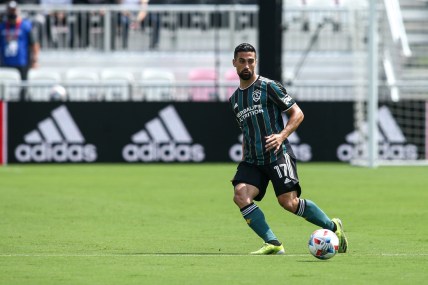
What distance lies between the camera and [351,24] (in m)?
29.7

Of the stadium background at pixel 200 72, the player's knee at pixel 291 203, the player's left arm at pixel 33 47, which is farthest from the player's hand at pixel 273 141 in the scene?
the player's left arm at pixel 33 47

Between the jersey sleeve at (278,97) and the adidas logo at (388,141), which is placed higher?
the jersey sleeve at (278,97)

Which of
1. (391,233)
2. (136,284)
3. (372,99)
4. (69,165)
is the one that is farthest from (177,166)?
(136,284)

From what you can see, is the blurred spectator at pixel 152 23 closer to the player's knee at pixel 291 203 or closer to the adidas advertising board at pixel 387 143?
the adidas advertising board at pixel 387 143

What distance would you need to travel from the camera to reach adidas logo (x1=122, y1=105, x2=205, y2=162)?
82.9 ft

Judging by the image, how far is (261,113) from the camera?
36.1 ft

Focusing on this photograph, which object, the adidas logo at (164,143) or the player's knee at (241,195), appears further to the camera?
the adidas logo at (164,143)

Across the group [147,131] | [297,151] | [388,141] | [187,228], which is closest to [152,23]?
[147,131]

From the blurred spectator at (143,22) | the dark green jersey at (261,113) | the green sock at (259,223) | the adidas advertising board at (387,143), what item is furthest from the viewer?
the blurred spectator at (143,22)

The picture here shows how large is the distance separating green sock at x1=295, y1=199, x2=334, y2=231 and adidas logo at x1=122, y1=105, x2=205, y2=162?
1434cm

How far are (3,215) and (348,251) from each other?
5515 mm

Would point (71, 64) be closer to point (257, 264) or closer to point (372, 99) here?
point (372, 99)

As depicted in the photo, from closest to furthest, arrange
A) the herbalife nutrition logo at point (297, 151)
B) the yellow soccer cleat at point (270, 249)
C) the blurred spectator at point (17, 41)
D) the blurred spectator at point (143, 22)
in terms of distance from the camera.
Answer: the yellow soccer cleat at point (270, 249) → the herbalife nutrition logo at point (297, 151) → the blurred spectator at point (17, 41) → the blurred spectator at point (143, 22)

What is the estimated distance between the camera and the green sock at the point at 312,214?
11.0 metres
